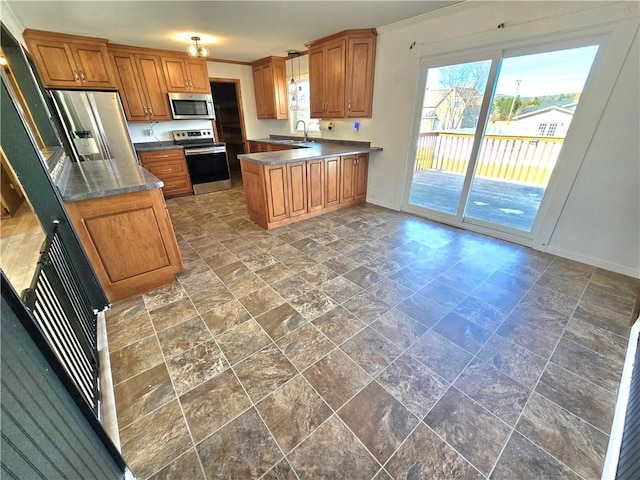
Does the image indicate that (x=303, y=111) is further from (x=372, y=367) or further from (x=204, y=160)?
(x=372, y=367)

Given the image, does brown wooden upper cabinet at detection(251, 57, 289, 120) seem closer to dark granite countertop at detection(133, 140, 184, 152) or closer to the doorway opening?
the doorway opening

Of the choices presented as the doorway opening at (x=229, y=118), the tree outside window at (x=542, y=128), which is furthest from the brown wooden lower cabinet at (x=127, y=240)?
the doorway opening at (x=229, y=118)

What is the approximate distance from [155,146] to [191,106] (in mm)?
982

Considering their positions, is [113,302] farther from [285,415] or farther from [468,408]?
[468,408]

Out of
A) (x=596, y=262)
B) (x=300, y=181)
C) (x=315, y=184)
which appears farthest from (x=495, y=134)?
(x=300, y=181)

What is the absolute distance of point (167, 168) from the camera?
4699mm

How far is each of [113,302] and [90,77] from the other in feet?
12.4

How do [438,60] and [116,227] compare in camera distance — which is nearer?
[116,227]

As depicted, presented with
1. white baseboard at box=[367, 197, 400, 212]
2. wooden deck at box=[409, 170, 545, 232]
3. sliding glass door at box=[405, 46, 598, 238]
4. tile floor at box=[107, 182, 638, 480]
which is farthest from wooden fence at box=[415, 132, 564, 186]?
tile floor at box=[107, 182, 638, 480]

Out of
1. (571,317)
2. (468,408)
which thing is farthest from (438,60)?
(468,408)

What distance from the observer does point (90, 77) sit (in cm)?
389

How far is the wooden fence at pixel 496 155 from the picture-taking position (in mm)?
3182

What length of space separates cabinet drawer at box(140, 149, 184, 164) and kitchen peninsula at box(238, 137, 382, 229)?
187 cm

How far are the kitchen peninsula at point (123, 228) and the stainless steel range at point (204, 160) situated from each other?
8.59ft
